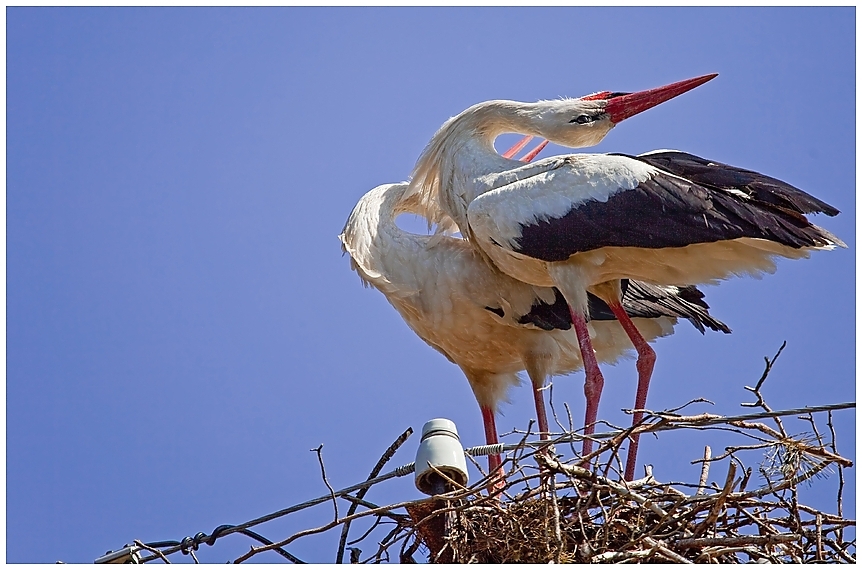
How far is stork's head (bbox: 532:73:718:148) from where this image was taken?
670 cm

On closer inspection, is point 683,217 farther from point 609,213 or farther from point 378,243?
point 378,243

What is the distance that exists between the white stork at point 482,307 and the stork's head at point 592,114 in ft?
2.44

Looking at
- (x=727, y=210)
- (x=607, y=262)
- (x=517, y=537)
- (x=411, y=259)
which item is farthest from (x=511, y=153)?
(x=517, y=537)

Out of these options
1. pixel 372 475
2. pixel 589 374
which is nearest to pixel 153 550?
pixel 372 475

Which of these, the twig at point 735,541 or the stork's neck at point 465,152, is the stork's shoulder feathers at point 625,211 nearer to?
the stork's neck at point 465,152

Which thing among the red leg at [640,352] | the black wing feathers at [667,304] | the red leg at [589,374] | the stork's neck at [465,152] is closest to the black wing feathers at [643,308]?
the black wing feathers at [667,304]

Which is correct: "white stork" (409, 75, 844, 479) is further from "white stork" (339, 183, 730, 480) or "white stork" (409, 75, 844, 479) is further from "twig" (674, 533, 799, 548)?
"twig" (674, 533, 799, 548)

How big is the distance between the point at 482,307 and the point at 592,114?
1.11 m

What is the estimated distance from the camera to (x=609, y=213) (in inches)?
233

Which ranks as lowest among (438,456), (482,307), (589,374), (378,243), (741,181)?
(438,456)

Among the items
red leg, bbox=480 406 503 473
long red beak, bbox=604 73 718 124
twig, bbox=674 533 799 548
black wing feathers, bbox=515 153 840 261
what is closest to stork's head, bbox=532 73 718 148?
long red beak, bbox=604 73 718 124

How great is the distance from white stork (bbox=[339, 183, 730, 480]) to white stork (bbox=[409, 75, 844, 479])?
27cm

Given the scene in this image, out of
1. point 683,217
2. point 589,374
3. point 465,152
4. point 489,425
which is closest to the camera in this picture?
point 683,217

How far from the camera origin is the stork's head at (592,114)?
670 centimetres
